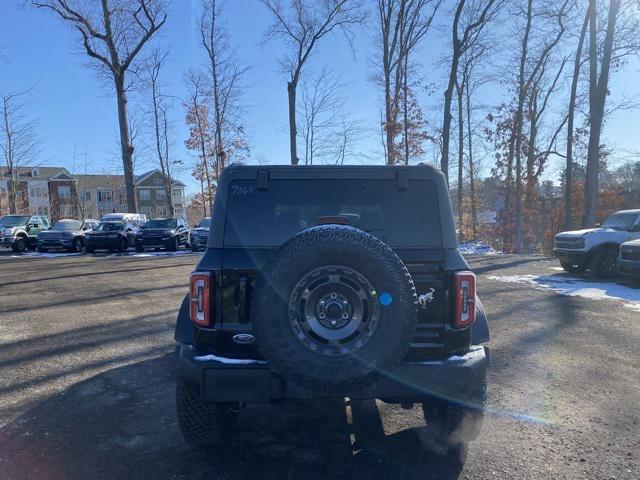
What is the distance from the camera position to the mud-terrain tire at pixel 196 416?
3.15m

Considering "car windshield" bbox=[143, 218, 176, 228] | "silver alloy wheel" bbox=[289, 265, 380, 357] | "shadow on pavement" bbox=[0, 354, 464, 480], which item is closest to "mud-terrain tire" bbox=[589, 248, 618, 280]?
"shadow on pavement" bbox=[0, 354, 464, 480]

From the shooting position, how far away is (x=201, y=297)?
291cm

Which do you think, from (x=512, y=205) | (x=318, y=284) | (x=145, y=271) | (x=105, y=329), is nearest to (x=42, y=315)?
(x=105, y=329)

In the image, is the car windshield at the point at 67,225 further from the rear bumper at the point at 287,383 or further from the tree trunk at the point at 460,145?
the tree trunk at the point at 460,145

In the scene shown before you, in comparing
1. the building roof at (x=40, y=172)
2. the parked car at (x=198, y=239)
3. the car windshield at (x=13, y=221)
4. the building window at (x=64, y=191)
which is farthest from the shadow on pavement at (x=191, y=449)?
the building window at (x=64, y=191)

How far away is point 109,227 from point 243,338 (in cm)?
2183

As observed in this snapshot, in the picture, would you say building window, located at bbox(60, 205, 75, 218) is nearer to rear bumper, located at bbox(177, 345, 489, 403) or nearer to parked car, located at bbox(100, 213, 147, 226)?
parked car, located at bbox(100, 213, 147, 226)

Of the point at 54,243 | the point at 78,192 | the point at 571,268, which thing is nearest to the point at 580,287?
the point at 571,268

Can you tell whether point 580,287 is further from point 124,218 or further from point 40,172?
point 40,172

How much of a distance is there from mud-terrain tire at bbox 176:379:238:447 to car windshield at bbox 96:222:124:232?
21.1m

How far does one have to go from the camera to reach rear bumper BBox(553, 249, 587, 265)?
39.3 ft

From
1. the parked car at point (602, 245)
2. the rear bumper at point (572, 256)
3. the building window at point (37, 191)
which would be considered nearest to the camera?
the parked car at point (602, 245)

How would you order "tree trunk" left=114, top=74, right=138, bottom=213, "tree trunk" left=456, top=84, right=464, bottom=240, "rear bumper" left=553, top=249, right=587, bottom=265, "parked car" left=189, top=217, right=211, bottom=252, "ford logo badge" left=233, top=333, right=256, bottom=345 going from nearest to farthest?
1. "ford logo badge" left=233, top=333, right=256, bottom=345
2. "rear bumper" left=553, top=249, right=587, bottom=265
3. "parked car" left=189, top=217, right=211, bottom=252
4. "tree trunk" left=114, top=74, right=138, bottom=213
5. "tree trunk" left=456, top=84, right=464, bottom=240

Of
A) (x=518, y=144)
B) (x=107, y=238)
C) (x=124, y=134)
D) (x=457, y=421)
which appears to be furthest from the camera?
(x=518, y=144)
